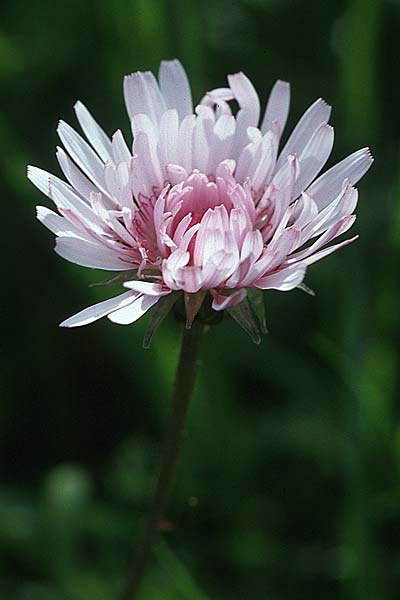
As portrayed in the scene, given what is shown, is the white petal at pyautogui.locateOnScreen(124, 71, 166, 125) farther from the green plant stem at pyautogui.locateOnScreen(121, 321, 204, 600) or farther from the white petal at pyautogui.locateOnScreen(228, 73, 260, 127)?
the green plant stem at pyautogui.locateOnScreen(121, 321, 204, 600)

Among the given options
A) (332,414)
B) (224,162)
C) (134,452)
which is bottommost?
(332,414)

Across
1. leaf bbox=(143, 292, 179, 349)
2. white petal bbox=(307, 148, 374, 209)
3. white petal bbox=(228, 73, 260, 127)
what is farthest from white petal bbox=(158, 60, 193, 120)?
leaf bbox=(143, 292, 179, 349)

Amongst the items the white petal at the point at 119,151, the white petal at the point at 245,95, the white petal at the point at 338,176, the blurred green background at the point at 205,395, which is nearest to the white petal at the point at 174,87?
the white petal at the point at 245,95

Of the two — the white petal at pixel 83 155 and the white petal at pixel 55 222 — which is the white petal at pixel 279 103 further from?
the white petal at pixel 55 222

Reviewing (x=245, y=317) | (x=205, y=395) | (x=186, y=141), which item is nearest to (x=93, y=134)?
(x=186, y=141)

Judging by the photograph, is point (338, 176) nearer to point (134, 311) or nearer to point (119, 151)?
point (119, 151)
